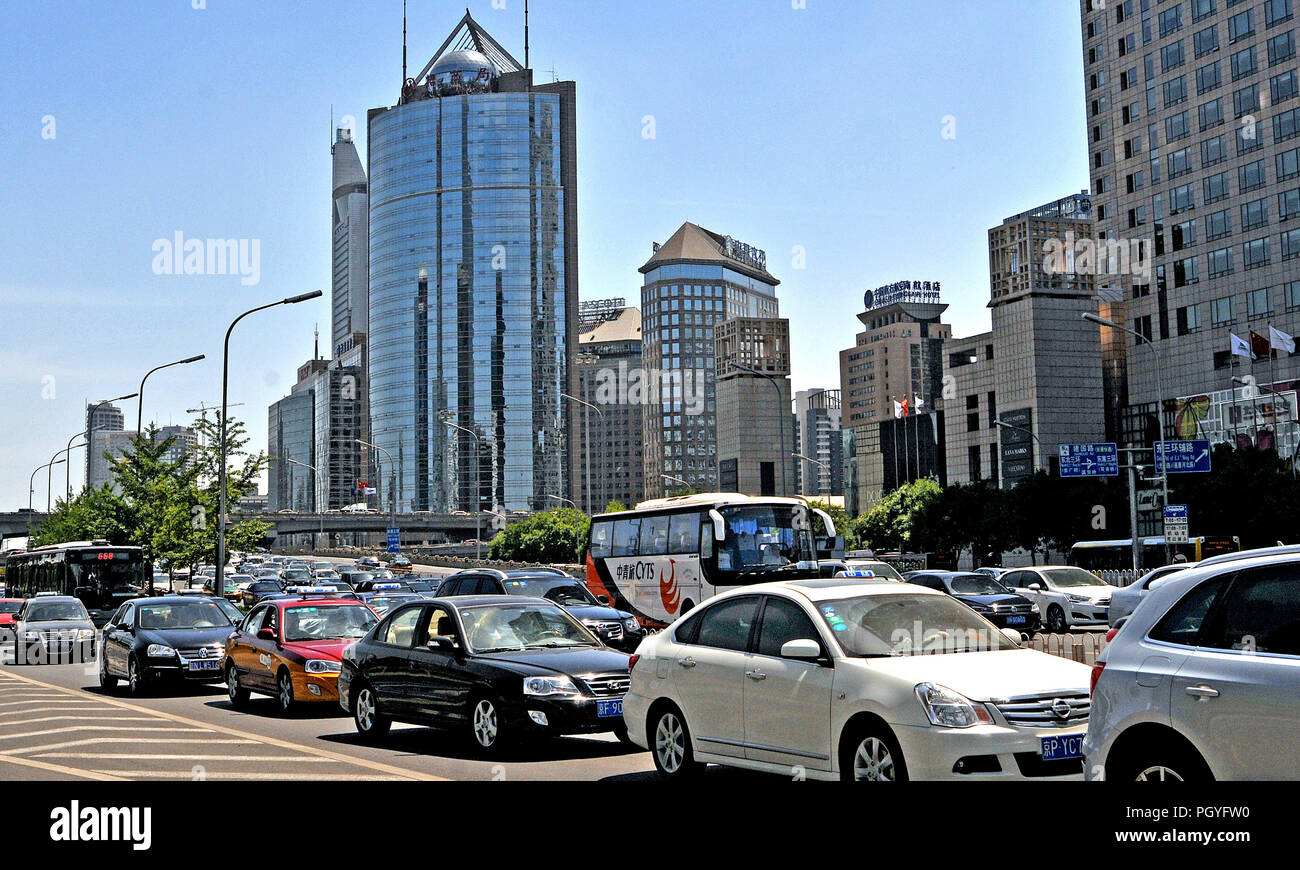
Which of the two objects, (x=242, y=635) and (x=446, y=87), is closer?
(x=242, y=635)

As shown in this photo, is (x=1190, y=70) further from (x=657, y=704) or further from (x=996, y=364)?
(x=657, y=704)

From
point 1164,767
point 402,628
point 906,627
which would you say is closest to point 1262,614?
point 1164,767

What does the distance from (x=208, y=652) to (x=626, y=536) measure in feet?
37.0

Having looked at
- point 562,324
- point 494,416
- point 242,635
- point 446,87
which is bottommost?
point 242,635

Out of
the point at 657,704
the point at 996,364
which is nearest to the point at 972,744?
the point at 657,704

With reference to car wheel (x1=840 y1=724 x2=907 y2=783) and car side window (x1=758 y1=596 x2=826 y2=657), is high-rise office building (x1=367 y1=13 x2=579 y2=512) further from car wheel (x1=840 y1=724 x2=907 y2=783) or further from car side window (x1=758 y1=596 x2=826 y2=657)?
car wheel (x1=840 y1=724 x2=907 y2=783)

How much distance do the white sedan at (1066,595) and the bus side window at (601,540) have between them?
35.3 feet

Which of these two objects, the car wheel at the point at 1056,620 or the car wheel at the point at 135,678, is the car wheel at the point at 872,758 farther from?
the car wheel at the point at 1056,620

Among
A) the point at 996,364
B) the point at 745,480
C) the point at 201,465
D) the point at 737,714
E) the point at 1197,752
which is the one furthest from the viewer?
the point at 745,480

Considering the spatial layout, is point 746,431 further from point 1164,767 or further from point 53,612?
point 1164,767

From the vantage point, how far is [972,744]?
754 centimetres

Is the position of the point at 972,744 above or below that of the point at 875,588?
below

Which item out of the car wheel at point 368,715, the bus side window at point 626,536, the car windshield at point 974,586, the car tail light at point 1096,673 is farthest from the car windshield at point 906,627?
the car windshield at point 974,586

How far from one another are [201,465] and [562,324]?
428 feet
